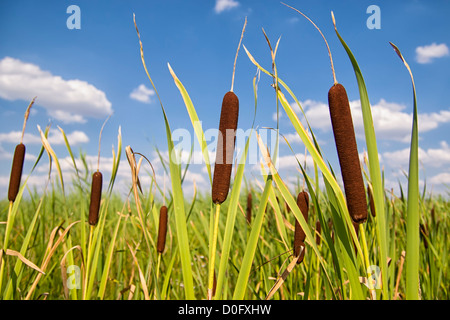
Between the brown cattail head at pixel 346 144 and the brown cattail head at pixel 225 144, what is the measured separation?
0.98ft

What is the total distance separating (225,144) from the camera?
1034mm

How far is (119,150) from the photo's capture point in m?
1.74

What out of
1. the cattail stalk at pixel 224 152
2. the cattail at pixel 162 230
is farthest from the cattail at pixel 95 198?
the cattail stalk at pixel 224 152

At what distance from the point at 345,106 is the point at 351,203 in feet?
0.98

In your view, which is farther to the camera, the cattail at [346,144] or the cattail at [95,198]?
the cattail at [95,198]

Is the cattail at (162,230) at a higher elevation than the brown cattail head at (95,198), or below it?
below

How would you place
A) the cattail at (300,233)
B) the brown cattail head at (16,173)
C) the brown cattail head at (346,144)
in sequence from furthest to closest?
the brown cattail head at (16,173), the cattail at (300,233), the brown cattail head at (346,144)

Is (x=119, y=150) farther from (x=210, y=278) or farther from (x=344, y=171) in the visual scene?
(x=344, y=171)

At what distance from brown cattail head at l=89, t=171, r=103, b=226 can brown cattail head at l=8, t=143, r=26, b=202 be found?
512 mm

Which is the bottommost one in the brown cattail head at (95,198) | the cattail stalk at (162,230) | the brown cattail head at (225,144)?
the cattail stalk at (162,230)

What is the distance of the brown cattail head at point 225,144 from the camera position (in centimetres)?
103

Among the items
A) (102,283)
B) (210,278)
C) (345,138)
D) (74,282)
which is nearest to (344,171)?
(345,138)

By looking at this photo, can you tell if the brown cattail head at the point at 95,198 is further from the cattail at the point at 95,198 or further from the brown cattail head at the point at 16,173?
the brown cattail head at the point at 16,173

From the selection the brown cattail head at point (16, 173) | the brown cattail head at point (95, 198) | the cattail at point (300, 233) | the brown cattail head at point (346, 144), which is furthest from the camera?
the brown cattail head at point (16, 173)
